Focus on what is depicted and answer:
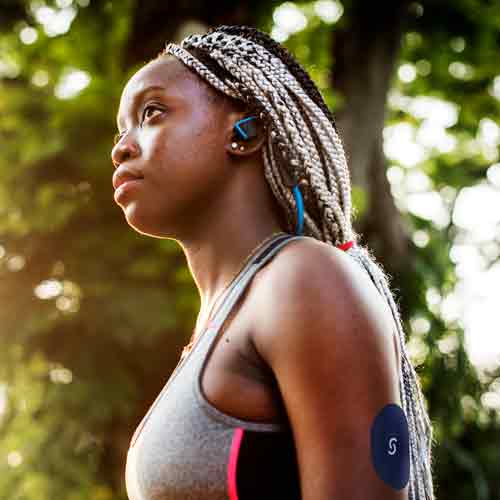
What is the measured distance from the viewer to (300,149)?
1.73 metres

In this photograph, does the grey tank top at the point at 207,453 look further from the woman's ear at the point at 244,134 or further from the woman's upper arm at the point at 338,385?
the woman's ear at the point at 244,134

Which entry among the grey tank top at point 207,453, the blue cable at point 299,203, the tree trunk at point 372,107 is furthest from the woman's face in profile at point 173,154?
the tree trunk at point 372,107

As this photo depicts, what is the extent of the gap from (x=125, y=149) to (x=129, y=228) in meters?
3.73

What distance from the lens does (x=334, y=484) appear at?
126 centimetres

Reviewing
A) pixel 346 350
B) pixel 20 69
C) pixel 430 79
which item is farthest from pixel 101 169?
pixel 430 79

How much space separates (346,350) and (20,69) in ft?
18.8

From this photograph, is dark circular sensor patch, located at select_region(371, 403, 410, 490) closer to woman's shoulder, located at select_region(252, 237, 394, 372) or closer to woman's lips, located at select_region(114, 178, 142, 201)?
woman's shoulder, located at select_region(252, 237, 394, 372)

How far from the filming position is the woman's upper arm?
128cm

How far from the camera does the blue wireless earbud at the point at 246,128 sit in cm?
173

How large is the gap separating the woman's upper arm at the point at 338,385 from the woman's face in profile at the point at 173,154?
0.43m

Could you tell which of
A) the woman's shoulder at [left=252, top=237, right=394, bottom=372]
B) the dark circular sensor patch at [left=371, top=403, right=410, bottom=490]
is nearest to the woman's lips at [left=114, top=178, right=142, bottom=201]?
the woman's shoulder at [left=252, top=237, right=394, bottom=372]

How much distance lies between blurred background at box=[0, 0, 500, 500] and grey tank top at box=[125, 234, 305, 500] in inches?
72.6

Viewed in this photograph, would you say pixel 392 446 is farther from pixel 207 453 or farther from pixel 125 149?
pixel 125 149

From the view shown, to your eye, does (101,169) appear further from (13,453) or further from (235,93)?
(235,93)
